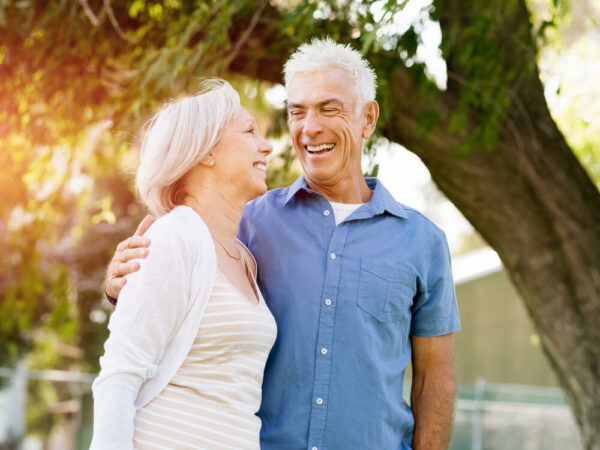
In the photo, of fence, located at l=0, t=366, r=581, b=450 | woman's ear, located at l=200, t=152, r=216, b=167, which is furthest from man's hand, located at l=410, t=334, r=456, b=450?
fence, located at l=0, t=366, r=581, b=450

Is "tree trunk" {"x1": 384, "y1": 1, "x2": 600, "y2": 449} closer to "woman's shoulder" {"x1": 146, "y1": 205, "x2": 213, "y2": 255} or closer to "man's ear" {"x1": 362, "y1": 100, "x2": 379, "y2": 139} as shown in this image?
"man's ear" {"x1": 362, "y1": 100, "x2": 379, "y2": 139}

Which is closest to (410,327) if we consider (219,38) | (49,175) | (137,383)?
(137,383)

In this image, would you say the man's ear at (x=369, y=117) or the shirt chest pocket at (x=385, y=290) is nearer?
the shirt chest pocket at (x=385, y=290)

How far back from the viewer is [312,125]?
2.85 metres

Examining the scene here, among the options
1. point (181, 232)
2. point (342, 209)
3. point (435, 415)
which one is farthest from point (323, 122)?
point (435, 415)

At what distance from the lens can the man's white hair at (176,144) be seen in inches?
92.8

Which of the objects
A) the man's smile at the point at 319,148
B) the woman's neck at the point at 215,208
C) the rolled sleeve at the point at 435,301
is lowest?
the rolled sleeve at the point at 435,301

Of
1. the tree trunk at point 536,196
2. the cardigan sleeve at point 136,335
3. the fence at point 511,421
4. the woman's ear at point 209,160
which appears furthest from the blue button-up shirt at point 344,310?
the fence at point 511,421

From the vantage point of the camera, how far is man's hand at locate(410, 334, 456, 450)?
2.80m

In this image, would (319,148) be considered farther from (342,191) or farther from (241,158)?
(241,158)

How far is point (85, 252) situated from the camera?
48.7 feet

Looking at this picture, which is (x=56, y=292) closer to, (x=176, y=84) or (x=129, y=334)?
(x=176, y=84)

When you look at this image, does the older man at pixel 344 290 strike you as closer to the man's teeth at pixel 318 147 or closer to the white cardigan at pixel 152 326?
the man's teeth at pixel 318 147

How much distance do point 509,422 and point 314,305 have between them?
7.98 m
